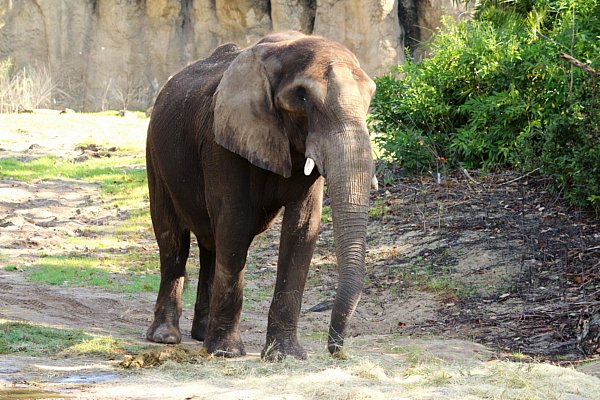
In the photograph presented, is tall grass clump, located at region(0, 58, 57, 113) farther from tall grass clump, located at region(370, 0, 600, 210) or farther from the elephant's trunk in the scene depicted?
the elephant's trunk

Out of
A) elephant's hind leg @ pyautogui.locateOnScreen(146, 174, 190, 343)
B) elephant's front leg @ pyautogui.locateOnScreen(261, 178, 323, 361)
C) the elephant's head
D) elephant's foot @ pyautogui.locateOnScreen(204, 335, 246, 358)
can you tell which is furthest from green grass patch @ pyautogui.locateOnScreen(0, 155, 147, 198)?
the elephant's head

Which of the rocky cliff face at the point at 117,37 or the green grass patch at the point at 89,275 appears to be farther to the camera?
the rocky cliff face at the point at 117,37

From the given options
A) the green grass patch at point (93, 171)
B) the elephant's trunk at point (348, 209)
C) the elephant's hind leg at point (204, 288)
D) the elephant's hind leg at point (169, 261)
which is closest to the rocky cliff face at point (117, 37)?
the green grass patch at point (93, 171)

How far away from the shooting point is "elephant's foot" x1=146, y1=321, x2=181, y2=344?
944 cm

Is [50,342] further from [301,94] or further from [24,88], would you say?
[24,88]

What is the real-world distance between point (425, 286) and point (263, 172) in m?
4.33

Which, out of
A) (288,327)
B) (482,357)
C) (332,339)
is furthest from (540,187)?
(332,339)

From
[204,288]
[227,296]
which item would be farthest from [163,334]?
[227,296]

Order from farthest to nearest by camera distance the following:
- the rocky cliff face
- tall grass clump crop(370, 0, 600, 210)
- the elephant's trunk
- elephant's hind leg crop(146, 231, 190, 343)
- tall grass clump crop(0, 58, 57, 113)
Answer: the rocky cliff face
tall grass clump crop(0, 58, 57, 113)
tall grass clump crop(370, 0, 600, 210)
elephant's hind leg crop(146, 231, 190, 343)
the elephant's trunk

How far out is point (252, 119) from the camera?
779 centimetres

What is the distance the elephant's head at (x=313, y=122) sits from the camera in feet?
23.2

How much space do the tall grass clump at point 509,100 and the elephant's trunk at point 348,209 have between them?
530 cm

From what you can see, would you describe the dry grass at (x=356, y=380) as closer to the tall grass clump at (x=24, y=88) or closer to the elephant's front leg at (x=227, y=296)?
the elephant's front leg at (x=227, y=296)

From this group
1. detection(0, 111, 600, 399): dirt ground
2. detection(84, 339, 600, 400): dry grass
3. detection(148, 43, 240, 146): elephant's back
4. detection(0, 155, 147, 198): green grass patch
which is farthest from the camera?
detection(0, 155, 147, 198): green grass patch
